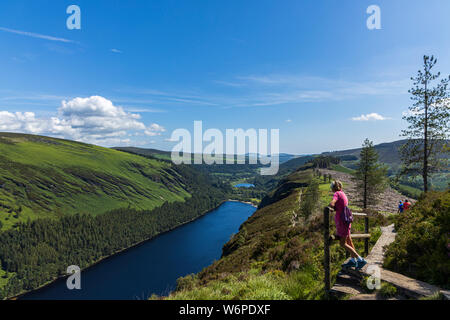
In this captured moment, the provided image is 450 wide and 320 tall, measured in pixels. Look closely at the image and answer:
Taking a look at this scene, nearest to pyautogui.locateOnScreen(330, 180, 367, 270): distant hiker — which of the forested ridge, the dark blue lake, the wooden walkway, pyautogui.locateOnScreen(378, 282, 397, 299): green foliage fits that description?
the wooden walkway

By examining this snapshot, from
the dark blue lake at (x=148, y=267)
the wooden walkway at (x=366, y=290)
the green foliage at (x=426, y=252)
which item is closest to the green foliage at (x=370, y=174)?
the green foliage at (x=426, y=252)

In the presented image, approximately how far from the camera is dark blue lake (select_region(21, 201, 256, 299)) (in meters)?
93.9

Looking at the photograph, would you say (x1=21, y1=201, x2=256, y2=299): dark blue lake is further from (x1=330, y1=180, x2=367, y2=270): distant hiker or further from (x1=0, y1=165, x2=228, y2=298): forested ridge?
(x1=330, y1=180, x2=367, y2=270): distant hiker

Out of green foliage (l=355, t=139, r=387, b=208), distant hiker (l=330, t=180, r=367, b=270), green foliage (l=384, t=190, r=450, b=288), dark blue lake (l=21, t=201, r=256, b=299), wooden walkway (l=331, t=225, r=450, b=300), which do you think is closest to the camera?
wooden walkway (l=331, t=225, r=450, b=300)

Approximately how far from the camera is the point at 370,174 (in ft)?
109

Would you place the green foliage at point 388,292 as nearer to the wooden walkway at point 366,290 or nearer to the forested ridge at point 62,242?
the wooden walkway at point 366,290

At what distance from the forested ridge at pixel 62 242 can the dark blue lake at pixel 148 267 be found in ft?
31.8

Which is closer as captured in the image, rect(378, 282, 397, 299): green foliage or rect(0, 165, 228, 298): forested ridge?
rect(378, 282, 397, 299): green foliage

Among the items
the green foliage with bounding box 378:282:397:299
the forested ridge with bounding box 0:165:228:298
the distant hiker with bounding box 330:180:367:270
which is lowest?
the forested ridge with bounding box 0:165:228:298

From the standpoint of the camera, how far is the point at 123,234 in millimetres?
163250

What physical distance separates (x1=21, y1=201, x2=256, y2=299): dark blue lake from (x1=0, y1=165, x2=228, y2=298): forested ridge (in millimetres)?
9689
